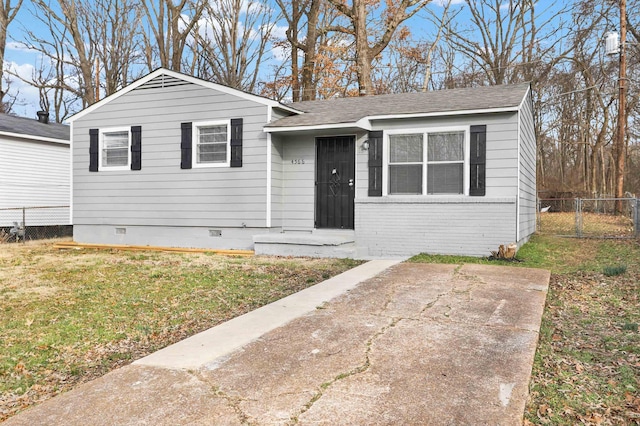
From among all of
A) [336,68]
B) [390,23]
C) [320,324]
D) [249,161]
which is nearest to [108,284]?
[320,324]

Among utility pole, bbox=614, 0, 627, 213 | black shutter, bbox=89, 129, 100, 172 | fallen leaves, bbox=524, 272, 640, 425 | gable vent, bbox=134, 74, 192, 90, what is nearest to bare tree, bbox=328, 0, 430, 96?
utility pole, bbox=614, 0, 627, 213

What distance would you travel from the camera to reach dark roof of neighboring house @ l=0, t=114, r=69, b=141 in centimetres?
1489

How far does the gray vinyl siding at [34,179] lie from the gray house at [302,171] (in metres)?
4.20

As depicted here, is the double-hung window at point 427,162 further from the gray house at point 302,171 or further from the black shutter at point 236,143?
the black shutter at point 236,143

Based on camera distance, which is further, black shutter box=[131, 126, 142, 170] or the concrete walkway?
black shutter box=[131, 126, 142, 170]

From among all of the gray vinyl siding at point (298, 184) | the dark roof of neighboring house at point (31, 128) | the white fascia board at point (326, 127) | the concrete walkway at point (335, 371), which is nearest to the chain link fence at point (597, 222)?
the white fascia board at point (326, 127)

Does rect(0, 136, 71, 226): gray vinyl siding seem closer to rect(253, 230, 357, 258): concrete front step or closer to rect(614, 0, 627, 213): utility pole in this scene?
rect(253, 230, 357, 258): concrete front step

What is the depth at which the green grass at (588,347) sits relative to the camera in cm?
278

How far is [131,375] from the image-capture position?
308 cm

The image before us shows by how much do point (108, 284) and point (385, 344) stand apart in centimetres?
441

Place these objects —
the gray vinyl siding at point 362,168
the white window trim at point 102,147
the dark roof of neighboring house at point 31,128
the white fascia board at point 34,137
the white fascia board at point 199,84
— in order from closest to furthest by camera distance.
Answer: the gray vinyl siding at point 362,168 → the white fascia board at point 199,84 → the white window trim at point 102,147 → the white fascia board at point 34,137 → the dark roof of neighboring house at point 31,128

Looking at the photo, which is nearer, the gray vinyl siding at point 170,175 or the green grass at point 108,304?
the green grass at point 108,304

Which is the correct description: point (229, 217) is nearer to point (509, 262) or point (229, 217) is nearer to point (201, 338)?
point (509, 262)

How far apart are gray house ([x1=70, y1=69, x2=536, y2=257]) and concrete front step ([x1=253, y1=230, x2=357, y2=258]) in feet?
0.07
